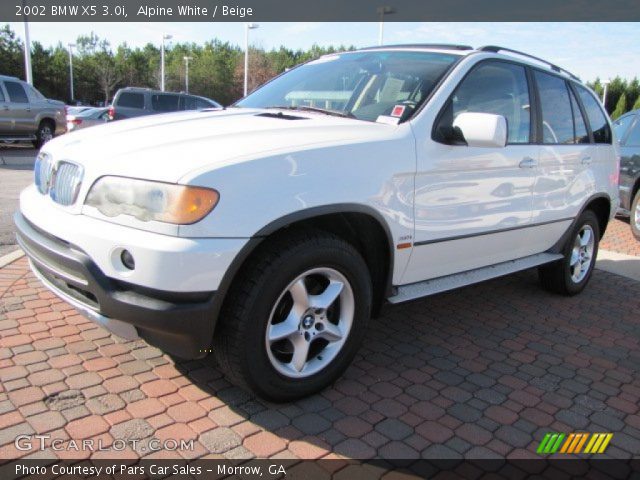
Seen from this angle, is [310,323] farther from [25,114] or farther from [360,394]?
[25,114]

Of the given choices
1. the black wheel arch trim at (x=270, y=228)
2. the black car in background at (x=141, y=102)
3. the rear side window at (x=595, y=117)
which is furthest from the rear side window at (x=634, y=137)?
the black car in background at (x=141, y=102)

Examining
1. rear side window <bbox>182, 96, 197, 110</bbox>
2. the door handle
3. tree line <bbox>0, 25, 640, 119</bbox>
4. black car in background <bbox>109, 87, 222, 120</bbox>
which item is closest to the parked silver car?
black car in background <bbox>109, 87, 222, 120</bbox>

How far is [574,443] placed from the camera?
2707mm

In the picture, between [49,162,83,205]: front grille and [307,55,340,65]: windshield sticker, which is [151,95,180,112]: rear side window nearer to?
[307,55,340,65]: windshield sticker

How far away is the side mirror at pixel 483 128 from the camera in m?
3.08

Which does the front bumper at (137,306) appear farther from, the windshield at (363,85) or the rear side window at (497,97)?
the rear side window at (497,97)

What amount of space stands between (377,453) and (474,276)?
5.37 ft

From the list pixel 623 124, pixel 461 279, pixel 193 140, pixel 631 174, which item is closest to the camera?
pixel 193 140

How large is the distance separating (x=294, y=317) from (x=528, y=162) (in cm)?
222

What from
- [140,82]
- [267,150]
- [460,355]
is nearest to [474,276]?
[460,355]

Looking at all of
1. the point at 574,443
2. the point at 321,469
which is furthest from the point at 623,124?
the point at 321,469

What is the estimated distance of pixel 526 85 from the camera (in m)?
4.17

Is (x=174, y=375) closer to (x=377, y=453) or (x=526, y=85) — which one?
(x=377, y=453)

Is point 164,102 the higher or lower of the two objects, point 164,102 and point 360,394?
the higher
